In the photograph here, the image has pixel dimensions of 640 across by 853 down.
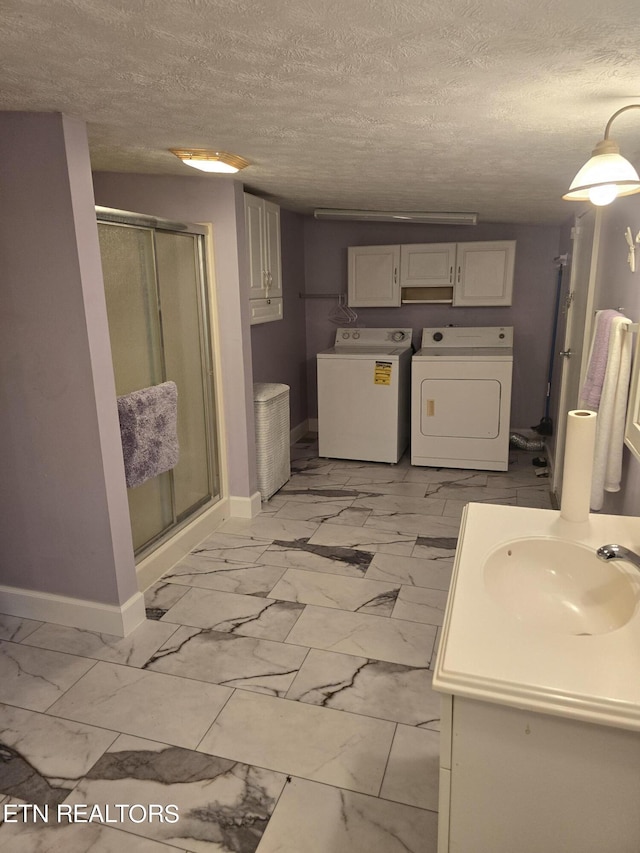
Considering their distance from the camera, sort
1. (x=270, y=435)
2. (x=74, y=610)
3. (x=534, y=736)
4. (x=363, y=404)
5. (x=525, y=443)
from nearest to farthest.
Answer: (x=534, y=736), (x=74, y=610), (x=270, y=435), (x=363, y=404), (x=525, y=443)

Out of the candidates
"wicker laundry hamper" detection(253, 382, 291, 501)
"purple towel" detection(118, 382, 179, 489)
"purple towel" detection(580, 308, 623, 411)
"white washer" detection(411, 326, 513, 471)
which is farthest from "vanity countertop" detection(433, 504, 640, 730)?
"white washer" detection(411, 326, 513, 471)

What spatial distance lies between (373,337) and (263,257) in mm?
1611

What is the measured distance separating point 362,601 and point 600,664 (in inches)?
68.5

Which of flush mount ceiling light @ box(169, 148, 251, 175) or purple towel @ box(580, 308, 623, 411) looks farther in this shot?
flush mount ceiling light @ box(169, 148, 251, 175)

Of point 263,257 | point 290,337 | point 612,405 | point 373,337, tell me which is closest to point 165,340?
point 263,257

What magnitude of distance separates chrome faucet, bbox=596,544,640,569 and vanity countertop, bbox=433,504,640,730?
8cm

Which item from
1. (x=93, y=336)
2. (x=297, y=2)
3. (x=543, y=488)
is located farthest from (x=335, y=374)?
(x=297, y=2)

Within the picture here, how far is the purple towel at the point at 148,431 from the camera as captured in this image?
2.50 m

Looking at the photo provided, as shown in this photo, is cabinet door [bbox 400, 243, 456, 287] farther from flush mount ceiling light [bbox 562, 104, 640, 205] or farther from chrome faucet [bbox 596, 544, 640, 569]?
chrome faucet [bbox 596, 544, 640, 569]

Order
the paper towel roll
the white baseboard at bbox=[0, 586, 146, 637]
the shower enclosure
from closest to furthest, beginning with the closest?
the paper towel roll
the white baseboard at bbox=[0, 586, 146, 637]
the shower enclosure

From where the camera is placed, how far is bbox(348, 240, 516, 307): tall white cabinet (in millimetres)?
4531

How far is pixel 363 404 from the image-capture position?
4.46 metres

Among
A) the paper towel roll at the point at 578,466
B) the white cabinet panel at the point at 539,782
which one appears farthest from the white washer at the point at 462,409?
the white cabinet panel at the point at 539,782

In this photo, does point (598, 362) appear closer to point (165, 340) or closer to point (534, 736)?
point (534, 736)
